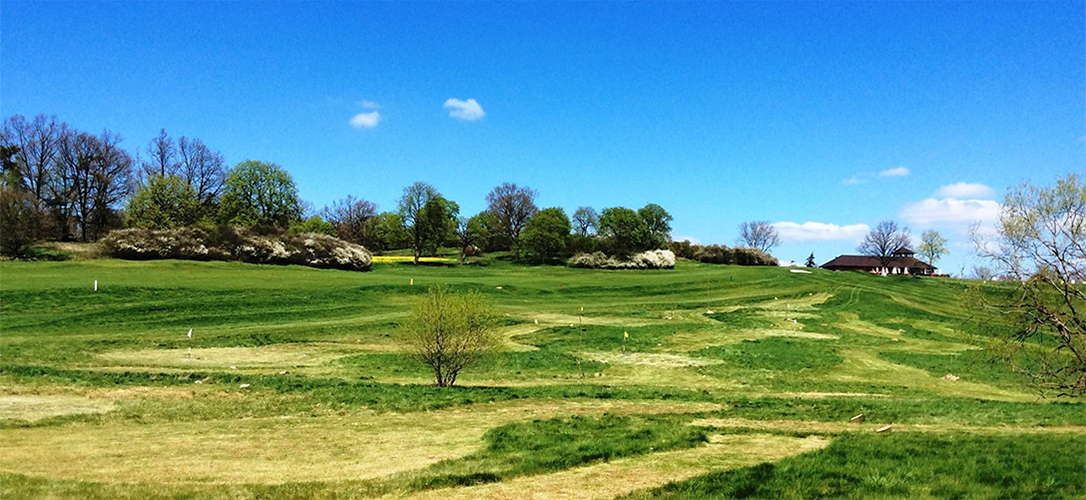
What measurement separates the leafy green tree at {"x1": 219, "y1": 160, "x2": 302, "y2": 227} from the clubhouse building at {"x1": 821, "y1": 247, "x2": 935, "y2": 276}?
369ft

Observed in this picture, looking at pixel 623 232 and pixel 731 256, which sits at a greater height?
pixel 623 232

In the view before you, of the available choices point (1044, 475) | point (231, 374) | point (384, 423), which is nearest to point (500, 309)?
point (231, 374)

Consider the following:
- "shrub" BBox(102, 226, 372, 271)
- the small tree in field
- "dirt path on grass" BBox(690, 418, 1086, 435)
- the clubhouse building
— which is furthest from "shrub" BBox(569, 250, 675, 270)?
"dirt path on grass" BBox(690, 418, 1086, 435)

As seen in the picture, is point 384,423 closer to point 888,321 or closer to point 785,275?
point 888,321

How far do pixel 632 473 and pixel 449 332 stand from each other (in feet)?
58.2

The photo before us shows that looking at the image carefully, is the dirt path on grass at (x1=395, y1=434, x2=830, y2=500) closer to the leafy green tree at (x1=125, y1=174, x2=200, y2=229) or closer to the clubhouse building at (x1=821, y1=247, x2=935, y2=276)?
the leafy green tree at (x1=125, y1=174, x2=200, y2=229)

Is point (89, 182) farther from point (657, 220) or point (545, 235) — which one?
point (657, 220)

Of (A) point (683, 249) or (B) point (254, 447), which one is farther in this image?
(A) point (683, 249)

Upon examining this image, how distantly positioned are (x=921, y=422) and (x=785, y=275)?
7483 cm

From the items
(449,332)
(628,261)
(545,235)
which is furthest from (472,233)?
(449,332)

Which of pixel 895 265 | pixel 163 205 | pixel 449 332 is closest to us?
pixel 449 332

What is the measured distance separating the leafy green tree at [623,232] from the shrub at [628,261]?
3.40 m

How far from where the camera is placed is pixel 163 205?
75.2 m

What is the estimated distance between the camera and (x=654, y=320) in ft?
177
